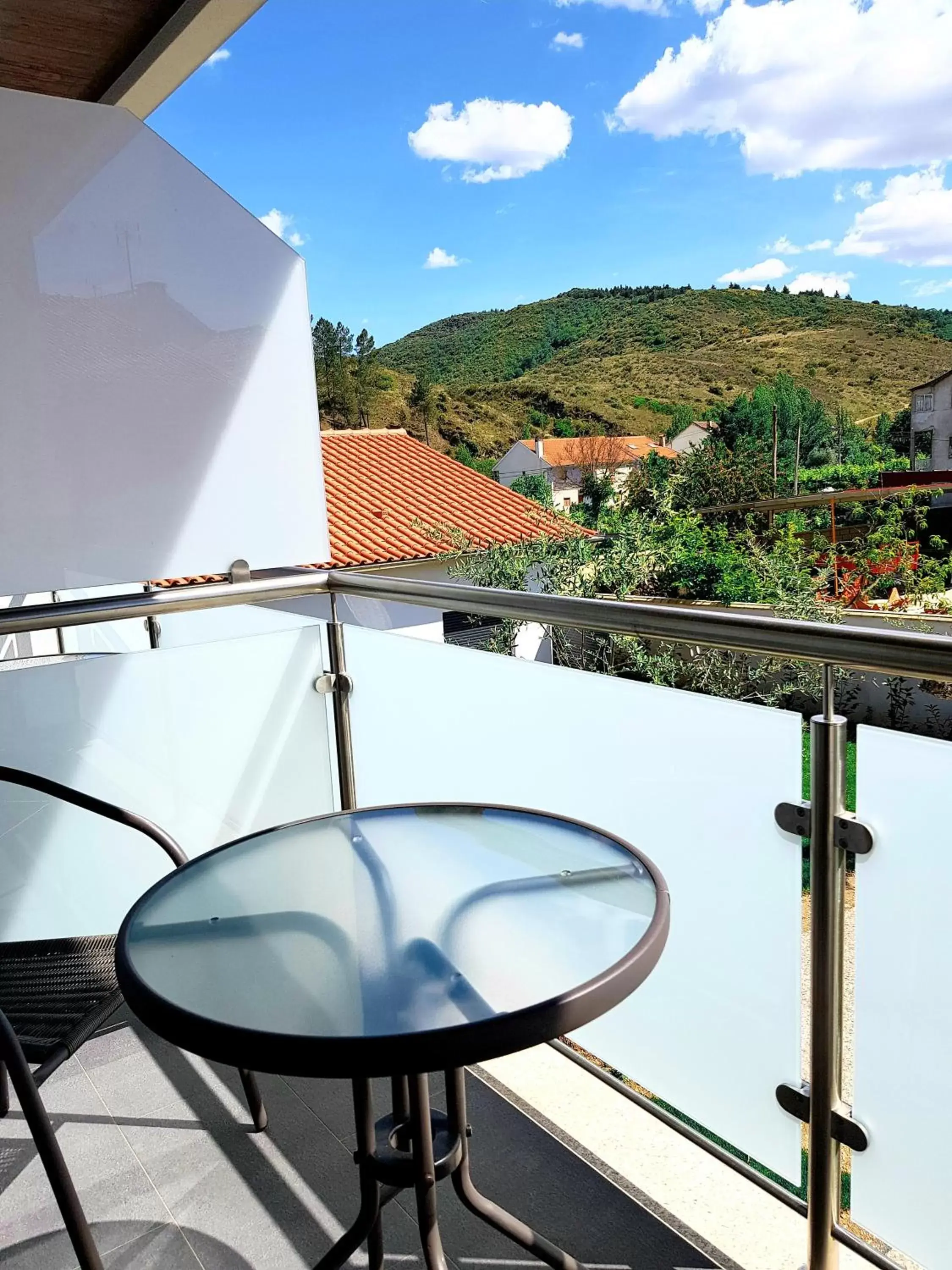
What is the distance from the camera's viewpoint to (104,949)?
1657mm

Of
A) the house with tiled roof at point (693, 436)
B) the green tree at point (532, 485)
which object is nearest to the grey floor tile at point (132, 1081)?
the green tree at point (532, 485)

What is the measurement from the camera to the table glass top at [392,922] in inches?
40.9

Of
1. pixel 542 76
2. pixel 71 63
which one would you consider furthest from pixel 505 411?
pixel 71 63

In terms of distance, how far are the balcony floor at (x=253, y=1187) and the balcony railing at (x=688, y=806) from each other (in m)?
0.22

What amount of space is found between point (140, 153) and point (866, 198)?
64.3 meters

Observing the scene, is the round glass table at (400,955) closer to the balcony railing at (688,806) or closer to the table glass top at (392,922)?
the table glass top at (392,922)

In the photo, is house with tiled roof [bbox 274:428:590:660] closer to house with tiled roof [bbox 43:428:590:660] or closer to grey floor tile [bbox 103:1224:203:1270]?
house with tiled roof [bbox 43:428:590:660]

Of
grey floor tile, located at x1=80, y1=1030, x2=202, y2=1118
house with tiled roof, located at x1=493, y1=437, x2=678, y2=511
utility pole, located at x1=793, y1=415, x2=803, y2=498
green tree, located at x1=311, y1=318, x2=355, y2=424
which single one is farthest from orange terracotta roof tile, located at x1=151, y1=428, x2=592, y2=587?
green tree, located at x1=311, y1=318, x2=355, y2=424

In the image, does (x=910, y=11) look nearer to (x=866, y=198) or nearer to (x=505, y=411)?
(x=866, y=198)

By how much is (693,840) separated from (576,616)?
1.36 feet

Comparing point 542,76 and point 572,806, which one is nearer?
point 572,806

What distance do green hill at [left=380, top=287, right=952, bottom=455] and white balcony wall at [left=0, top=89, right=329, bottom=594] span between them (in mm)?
40672

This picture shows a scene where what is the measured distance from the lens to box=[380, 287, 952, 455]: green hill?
4100 centimetres

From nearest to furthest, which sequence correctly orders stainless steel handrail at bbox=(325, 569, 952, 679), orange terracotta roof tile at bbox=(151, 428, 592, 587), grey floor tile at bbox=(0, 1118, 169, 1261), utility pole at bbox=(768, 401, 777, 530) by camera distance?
stainless steel handrail at bbox=(325, 569, 952, 679)
grey floor tile at bbox=(0, 1118, 169, 1261)
orange terracotta roof tile at bbox=(151, 428, 592, 587)
utility pole at bbox=(768, 401, 777, 530)
